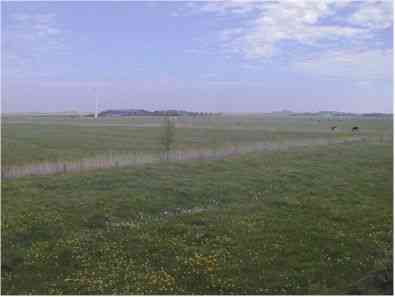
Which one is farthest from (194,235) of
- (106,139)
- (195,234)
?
(106,139)

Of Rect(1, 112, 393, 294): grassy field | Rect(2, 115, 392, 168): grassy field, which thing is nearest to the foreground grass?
Rect(1, 112, 393, 294): grassy field

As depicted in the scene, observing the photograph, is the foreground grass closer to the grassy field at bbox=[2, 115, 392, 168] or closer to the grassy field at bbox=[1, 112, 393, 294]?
the grassy field at bbox=[1, 112, 393, 294]

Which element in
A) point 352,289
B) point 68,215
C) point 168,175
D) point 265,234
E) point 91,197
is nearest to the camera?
point 352,289

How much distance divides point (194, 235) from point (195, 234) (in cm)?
10

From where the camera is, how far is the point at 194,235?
517 inches

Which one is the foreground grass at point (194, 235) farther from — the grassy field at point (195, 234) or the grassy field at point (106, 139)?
the grassy field at point (106, 139)

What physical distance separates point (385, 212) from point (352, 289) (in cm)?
794

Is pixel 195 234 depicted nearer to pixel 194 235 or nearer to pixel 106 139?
pixel 194 235

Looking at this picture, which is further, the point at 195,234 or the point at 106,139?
the point at 106,139

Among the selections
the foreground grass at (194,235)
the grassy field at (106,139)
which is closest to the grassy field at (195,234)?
the foreground grass at (194,235)

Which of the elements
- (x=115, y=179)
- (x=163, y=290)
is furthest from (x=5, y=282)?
(x=115, y=179)

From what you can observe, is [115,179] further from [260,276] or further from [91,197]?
[260,276]

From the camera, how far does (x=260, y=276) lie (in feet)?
33.3

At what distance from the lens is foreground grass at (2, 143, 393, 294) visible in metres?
9.92
